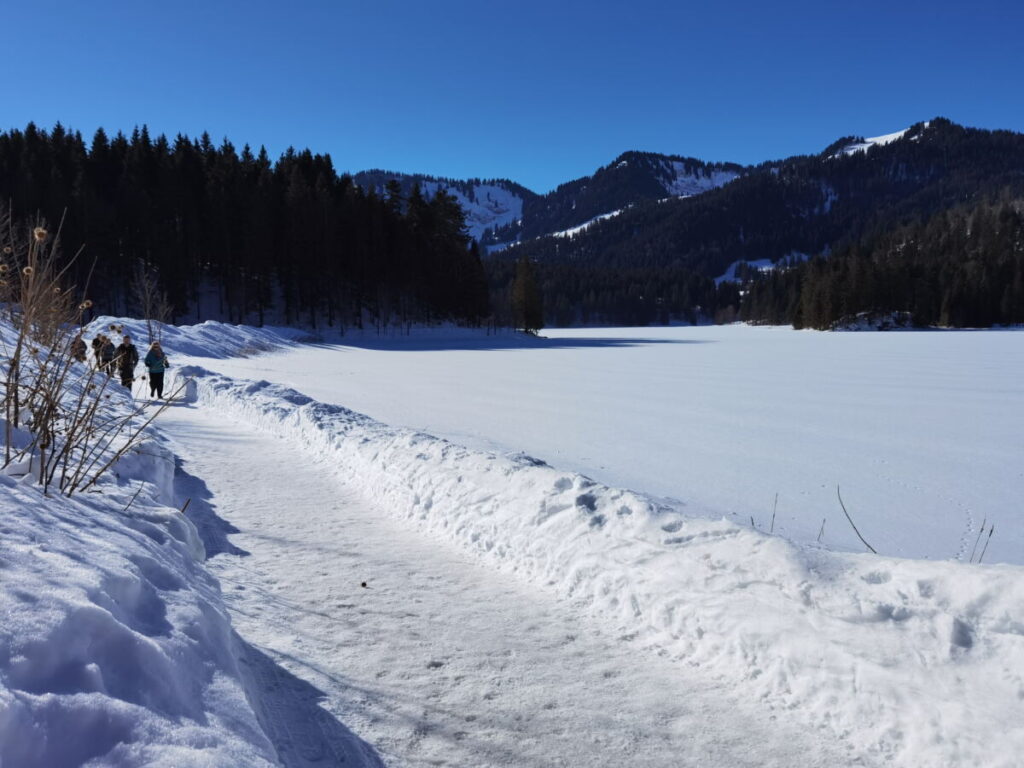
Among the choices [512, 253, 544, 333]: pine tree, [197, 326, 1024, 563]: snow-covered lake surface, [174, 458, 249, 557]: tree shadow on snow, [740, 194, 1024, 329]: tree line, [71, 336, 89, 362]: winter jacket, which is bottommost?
[174, 458, 249, 557]: tree shadow on snow

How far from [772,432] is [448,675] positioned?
969 centimetres

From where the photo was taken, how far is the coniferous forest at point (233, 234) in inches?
1747

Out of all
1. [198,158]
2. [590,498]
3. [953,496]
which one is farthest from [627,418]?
[198,158]

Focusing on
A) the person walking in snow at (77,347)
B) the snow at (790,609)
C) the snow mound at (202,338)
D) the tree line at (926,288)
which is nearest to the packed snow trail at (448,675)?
the snow at (790,609)

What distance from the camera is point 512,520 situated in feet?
17.8

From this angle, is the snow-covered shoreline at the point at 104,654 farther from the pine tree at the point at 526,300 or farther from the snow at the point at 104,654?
the pine tree at the point at 526,300

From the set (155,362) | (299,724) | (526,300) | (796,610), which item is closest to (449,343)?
(526,300)

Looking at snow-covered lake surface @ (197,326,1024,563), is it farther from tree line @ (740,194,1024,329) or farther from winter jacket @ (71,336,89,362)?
tree line @ (740,194,1024,329)

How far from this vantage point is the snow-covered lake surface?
22.0 feet

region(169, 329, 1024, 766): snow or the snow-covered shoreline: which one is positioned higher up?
the snow-covered shoreline

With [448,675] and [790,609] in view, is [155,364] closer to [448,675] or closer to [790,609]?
[448,675]

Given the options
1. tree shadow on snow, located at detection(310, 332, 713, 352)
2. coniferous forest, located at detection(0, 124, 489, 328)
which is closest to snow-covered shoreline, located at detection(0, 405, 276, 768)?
tree shadow on snow, located at detection(310, 332, 713, 352)

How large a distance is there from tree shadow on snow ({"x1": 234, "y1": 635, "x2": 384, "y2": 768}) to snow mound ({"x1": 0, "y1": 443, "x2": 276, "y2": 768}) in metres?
0.30

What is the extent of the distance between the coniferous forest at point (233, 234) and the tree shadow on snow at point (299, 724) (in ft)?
157
